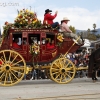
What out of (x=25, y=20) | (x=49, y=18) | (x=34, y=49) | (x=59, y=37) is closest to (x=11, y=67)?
(x=34, y=49)

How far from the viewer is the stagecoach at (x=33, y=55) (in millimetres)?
11848

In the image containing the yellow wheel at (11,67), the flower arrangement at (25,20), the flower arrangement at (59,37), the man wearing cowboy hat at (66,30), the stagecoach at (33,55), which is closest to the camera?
the yellow wheel at (11,67)

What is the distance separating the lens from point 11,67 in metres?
11.9

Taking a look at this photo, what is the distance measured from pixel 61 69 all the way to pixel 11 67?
6.40 ft

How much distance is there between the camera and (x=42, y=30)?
12195 mm

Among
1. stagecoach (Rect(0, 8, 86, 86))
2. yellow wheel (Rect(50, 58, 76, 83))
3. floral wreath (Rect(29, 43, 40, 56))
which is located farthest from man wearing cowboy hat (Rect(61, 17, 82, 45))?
floral wreath (Rect(29, 43, 40, 56))

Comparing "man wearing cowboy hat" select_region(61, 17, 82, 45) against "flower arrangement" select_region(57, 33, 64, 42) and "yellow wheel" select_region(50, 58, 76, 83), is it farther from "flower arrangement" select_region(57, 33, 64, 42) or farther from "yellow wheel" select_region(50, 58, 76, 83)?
"yellow wheel" select_region(50, 58, 76, 83)

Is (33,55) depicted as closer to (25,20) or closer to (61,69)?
(61,69)

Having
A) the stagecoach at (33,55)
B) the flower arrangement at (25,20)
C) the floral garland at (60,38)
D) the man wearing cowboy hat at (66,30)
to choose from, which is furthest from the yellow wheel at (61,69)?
the flower arrangement at (25,20)

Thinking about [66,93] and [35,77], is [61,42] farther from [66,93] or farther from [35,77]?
[35,77]

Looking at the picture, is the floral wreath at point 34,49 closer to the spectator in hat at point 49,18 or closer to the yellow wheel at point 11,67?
the yellow wheel at point 11,67

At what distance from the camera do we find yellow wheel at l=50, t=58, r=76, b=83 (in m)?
12.2

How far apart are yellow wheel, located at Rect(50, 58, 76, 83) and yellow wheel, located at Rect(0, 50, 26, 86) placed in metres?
1.20

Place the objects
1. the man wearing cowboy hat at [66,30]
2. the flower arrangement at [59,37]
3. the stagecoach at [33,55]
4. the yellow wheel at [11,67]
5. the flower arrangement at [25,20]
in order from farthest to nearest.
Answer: the man wearing cowboy hat at [66,30] → the flower arrangement at [59,37] → the flower arrangement at [25,20] → the stagecoach at [33,55] → the yellow wheel at [11,67]
